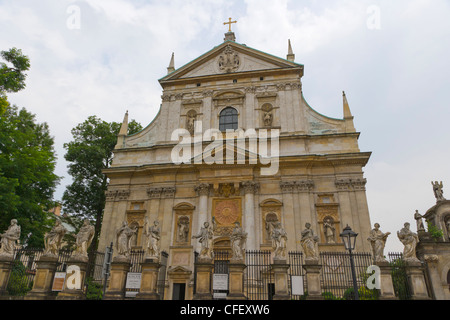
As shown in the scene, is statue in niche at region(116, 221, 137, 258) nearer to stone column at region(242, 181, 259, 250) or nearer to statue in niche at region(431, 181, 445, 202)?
stone column at region(242, 181, 259, 250)

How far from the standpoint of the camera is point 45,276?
38.5 ft

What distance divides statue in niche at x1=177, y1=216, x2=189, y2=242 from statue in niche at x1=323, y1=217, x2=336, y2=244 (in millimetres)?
8199

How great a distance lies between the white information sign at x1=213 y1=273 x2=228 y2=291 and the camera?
1123cm

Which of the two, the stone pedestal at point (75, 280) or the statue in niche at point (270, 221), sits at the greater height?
the statue in niche at point (270, 221)

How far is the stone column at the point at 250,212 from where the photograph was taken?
18192 mm

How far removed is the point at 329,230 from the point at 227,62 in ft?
45.8

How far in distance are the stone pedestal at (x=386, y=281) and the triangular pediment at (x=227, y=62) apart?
15.7m

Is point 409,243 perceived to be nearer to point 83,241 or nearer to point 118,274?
point 118,274

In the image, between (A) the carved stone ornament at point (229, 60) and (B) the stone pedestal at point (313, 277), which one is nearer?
(B) the stone pedestal at point (313, 277)

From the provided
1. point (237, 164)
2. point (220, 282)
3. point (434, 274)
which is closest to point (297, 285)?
point (220, 282)

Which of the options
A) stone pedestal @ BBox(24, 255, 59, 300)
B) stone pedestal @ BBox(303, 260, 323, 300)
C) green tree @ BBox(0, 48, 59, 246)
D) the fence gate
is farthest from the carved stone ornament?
stone pedestal @ BBox(24, 255, 59, 300)

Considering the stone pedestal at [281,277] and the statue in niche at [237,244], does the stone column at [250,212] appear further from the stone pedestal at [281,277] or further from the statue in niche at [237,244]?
the stone pedestal at [281,277]

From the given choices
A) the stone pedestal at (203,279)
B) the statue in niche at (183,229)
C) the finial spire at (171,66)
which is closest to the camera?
the stone pedestal at (203,279)

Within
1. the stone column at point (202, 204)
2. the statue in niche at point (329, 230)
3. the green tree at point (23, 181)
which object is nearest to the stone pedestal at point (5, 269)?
the green tree at point (23, 181)
